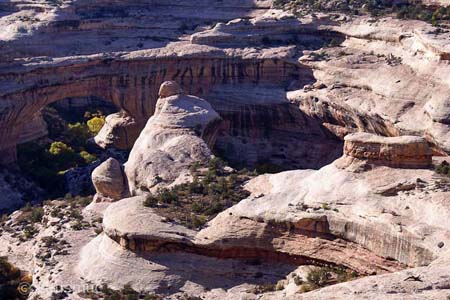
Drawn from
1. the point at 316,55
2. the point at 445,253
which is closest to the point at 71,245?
the point at 445,253

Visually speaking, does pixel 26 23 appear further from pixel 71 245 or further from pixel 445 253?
pixel 445 253

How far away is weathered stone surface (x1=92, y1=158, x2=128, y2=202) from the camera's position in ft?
155

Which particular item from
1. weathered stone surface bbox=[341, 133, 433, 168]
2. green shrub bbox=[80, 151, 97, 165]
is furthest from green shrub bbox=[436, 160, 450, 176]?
green shrub bbox=[80, 151, 97, 165]

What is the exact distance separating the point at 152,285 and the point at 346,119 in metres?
25.0

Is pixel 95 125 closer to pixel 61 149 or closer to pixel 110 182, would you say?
pixel 61 149

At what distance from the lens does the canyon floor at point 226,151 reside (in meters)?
33.0

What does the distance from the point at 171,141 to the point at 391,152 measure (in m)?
16.1

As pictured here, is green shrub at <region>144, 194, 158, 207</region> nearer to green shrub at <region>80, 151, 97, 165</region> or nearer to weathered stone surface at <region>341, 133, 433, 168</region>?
weathered stone surface at <region>341, 133, 433, 168</region>

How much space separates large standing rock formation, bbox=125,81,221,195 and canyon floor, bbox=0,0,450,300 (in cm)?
12

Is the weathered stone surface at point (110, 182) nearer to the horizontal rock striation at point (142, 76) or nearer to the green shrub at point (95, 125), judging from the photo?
the horizontal rock striation at point (142, 76)

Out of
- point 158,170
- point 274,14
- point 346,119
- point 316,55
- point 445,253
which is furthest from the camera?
point 274,14

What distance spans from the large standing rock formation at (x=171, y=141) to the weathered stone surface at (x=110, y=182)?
0.53 m

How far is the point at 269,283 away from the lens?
34.0 m

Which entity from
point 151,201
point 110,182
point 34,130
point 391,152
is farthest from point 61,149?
point 391,152
